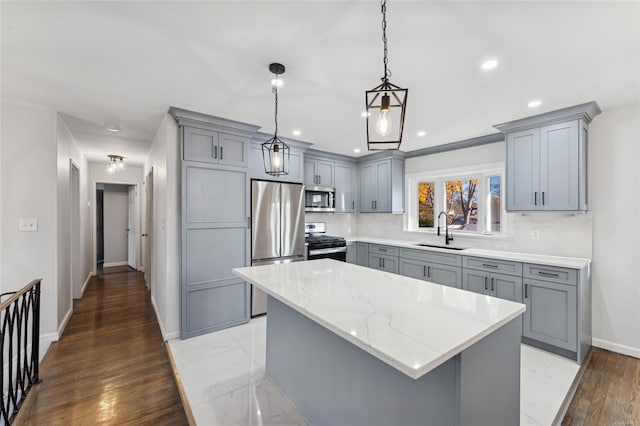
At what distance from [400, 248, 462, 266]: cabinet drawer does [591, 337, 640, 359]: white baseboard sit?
1.47m

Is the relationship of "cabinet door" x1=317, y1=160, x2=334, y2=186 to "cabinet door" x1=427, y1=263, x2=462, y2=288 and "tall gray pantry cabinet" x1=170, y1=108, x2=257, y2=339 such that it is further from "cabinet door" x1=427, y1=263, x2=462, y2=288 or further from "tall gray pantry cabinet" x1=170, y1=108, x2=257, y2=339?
"cabinet door" x1=427, y1=263, x2=462, y2=288

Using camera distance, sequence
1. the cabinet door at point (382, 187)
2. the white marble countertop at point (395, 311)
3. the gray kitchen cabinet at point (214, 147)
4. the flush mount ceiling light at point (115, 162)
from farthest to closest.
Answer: the flush mount ceiling light at point (115, 162), the cabinet door at point (382, 187), the gray kitchen cabinet at point (214, 147), the white marble countertop at point (395, 311)

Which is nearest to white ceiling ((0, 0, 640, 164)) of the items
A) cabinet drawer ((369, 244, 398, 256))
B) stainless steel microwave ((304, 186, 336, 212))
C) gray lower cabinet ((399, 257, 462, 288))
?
stainless steel microwave ((304, 186, 336, 212))

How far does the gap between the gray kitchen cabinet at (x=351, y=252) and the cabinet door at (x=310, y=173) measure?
1192 mm

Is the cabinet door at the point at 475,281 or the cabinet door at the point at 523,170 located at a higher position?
the cabinet door at the point at 523,170

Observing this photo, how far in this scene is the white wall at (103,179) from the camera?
5.90 m

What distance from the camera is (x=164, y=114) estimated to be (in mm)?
3014

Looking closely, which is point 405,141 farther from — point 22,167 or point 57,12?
point 22,167

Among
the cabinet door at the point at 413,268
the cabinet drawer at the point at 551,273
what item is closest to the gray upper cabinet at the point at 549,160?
the cabinet drawer at the point at 551,273

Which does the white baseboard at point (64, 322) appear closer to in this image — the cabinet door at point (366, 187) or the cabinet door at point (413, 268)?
the cabinet door at point (413, 268)

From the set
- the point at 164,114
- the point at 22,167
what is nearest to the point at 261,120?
the point at 164,114

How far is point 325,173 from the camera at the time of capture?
4828 mm

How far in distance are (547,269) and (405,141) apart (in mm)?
2303

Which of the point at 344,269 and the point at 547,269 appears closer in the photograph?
the point at 344,269
